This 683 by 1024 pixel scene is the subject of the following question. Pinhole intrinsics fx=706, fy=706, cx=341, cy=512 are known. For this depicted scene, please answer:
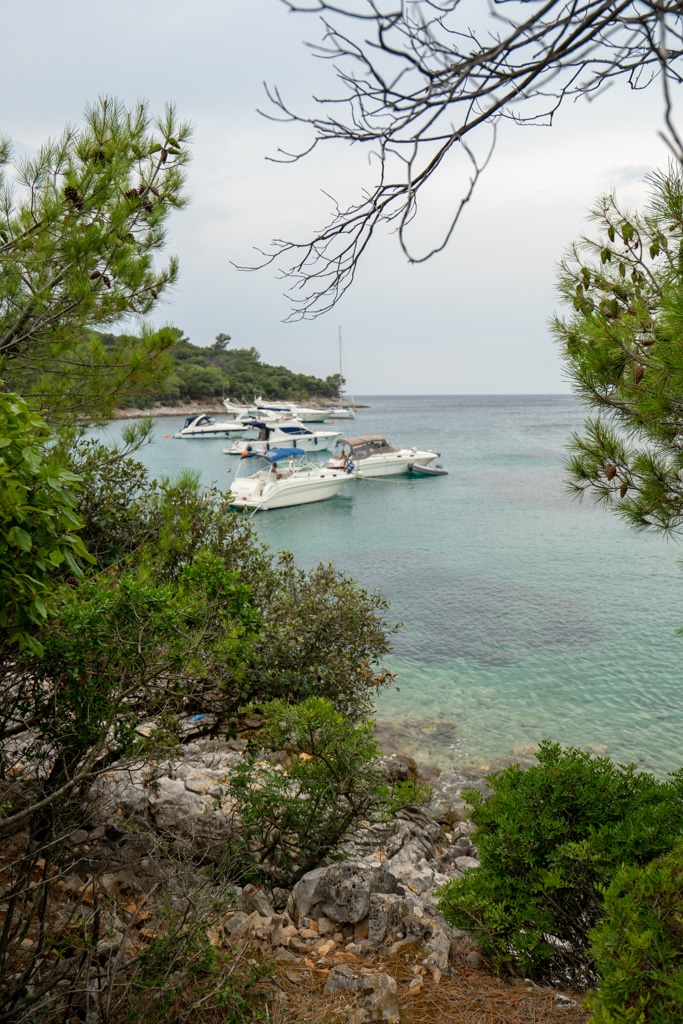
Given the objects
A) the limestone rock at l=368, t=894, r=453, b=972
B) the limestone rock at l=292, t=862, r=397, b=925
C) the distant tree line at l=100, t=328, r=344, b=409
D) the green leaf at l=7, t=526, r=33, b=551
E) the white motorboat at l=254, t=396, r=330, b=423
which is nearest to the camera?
the green leaf at l=7, t=526, r=33, b=551

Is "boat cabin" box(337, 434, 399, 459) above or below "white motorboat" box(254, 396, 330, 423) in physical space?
below

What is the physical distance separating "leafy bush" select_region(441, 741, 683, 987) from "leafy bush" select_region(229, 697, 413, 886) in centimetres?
80

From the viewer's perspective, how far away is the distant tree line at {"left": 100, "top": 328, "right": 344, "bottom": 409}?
2773 inches

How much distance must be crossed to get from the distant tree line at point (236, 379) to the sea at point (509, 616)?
3548 cm

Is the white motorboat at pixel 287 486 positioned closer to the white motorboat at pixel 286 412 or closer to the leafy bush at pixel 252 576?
the leafy bush at pixel 252 576

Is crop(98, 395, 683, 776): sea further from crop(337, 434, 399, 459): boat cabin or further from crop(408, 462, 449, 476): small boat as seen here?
crop(408, 462, 449, 476): small boat

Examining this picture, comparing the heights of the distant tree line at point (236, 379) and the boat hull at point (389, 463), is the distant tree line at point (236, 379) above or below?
above

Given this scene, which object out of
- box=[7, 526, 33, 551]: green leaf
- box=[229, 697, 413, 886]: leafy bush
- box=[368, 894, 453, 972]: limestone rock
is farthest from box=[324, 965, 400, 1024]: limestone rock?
box=[7, 526, 33, 551]: green leaf

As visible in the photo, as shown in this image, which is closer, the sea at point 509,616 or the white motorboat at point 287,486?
the sea at point 509,616

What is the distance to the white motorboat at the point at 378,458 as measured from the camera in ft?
106

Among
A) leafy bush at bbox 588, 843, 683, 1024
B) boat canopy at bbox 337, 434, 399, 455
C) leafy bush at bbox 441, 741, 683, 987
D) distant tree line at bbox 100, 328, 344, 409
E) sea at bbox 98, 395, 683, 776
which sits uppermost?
distant tree line at bbox 100, 328, 344, 409

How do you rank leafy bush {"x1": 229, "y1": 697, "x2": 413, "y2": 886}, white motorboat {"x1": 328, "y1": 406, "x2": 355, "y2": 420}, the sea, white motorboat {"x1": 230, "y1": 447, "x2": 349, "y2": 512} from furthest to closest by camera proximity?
white motorboat {"x1": 328, "y1": 406, "x2": 355, "y2": 420}, white motorboat {"x1": 230, "y1": 447, "x2": 349, "y2": 512}, the sea, leafy bush {"x1": 229, "y1": 697, "x2": 413, "y2": 886}

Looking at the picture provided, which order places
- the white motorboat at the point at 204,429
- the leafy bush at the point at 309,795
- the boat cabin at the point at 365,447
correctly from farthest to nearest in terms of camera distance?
the white motorboat at the point at 204,429 < the boat cabin at the point at 365,447 < the leafy bush at the point at 309,795

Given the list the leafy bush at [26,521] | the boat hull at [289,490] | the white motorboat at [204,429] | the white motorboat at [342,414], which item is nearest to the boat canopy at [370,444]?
the boat hull at [289,490]
